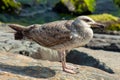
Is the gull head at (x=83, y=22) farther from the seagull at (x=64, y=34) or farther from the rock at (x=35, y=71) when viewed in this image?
the rock at (x=35, y=71)

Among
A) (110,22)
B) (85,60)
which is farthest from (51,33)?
(110,22)

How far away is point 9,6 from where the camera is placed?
34.8 m

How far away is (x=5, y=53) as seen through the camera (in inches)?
367

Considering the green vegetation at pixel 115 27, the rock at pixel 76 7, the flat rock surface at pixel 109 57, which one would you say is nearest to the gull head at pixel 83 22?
the flat rock surface at pixel 109 57

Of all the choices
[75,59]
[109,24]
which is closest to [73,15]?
[109,24]

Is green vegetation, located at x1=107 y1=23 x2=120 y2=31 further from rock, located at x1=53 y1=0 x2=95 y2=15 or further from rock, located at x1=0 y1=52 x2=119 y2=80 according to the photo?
rock, located at x1=0 y1=52 x2=119 y2=80

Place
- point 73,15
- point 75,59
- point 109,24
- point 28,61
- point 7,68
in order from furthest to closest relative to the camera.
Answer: point 73,15, point 109,24, point 75,59, point 28,61, point 7,68

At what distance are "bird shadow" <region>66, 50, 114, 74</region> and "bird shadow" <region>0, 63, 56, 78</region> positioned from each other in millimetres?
1611

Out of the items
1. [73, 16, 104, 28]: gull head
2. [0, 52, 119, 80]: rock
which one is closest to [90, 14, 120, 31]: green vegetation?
[0, 52, 119, 80]: rock

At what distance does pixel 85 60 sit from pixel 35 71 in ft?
7.68

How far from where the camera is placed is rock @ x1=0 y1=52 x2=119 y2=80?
775 cm

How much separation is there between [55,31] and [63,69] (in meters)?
0.79

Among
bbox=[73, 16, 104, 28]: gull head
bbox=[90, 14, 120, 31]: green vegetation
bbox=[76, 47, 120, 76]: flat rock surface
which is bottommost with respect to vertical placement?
bbox=[76, 47, 120, 76]: flat rock surface

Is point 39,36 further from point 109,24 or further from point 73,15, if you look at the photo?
point 73,15
